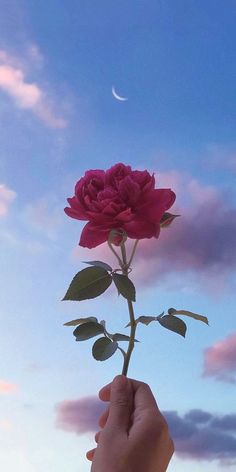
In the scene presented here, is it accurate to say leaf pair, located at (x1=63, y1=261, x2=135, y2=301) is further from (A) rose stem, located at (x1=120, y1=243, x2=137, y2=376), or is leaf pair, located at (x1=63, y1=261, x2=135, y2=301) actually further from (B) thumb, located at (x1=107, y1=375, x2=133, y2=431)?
(B) thumb, located at (x1=107, y1=375, x2=133, y2=431)

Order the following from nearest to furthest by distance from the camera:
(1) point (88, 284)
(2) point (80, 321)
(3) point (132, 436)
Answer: (3) point (132, 436)
(1) point (88, 284)
(2) point (80, 321)

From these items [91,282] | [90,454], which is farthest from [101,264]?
[90,454]

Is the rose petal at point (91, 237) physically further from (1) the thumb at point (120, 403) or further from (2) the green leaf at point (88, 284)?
(1) the thumb at point (120, 403)

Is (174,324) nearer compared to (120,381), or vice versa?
(120,381)

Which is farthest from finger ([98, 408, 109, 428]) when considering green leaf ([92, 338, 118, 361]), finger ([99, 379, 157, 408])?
green leaf ([92, 338, 118, 361])

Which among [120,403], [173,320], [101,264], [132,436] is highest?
[101,264]

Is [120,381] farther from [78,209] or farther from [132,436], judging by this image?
[78,209]

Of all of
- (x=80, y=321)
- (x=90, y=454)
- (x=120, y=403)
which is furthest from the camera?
(x=80, y=321)
